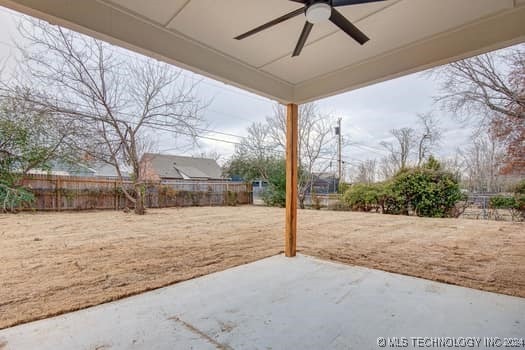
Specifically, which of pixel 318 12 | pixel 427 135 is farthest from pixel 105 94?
pixel 427 135

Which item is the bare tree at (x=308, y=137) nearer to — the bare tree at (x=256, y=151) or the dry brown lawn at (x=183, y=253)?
the bare tree at (x=256, y=151)

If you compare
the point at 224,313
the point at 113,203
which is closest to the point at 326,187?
the point at 113,203

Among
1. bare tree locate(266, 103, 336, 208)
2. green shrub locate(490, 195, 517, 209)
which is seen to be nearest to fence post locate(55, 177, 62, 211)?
bare tree locate(266, 103, 336, 208)

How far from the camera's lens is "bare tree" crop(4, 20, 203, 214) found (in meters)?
5.61

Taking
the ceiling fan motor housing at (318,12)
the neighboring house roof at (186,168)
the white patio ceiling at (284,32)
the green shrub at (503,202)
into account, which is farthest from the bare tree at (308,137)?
the ceiling fan motor housing at (318,12)

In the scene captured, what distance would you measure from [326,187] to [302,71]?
9163mm

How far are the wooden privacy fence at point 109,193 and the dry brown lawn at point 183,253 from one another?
119cm

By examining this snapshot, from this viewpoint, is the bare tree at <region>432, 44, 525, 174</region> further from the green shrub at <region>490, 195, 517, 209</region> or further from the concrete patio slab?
the concrete patio slab

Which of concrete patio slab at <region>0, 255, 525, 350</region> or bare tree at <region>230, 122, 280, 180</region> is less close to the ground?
bare tree at <region>230, 122, 280, 180</region>

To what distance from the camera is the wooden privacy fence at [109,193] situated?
6.87 meters

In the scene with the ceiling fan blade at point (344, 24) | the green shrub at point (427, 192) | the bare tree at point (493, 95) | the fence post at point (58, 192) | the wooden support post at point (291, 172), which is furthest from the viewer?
the green shrub at point (427, 192)

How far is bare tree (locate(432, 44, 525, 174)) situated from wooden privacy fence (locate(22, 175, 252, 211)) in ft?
27.6

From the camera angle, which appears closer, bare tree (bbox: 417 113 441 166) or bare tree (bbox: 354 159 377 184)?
bare tree (bbox: 417 113 441 166)

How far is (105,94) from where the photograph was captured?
21.9ft
